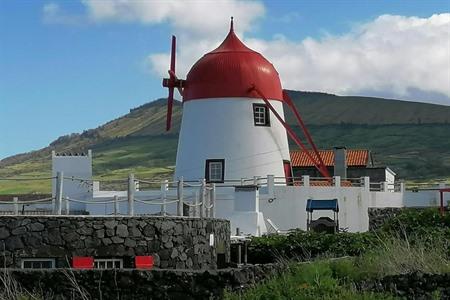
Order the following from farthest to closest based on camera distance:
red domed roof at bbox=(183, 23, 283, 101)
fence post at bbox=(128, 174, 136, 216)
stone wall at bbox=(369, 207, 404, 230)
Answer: red domed roof at bbox=(183, 23, 283, 101)
stone wall at bbox=(369, 207, 404, 230)
fence post at bbox=(128, 174, 136, 216)

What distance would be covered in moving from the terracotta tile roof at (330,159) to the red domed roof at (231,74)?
28.5ft

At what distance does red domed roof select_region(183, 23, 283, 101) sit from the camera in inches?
1549

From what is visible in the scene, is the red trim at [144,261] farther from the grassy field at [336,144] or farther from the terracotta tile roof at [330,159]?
the grassy field at [336,144]

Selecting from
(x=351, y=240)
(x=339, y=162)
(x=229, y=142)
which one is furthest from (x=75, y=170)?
(x=351, y=240)

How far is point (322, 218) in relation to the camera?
36000 millimetres

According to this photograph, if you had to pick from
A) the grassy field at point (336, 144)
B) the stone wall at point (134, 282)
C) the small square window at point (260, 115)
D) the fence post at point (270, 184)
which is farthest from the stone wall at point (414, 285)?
the grassy field at point (336, 144)

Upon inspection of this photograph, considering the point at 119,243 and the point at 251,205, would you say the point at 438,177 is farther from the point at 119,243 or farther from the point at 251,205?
the point at 119,243

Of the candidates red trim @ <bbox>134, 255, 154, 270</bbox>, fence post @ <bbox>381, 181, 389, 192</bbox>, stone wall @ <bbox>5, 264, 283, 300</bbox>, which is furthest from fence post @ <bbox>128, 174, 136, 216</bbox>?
fence post @ <bbox>381, 181, 389, 192</bbox>

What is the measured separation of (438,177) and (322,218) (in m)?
59.7

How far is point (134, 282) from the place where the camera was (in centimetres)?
1404

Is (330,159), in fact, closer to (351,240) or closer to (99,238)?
(351,240)

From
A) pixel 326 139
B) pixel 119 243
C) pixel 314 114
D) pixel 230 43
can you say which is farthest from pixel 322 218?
pixel 314 114

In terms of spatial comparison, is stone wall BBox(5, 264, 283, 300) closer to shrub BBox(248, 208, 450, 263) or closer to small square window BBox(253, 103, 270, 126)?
shrub BBox(248, 208, 450, 263)

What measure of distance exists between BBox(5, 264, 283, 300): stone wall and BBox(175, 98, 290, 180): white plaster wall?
24134 millimetres
